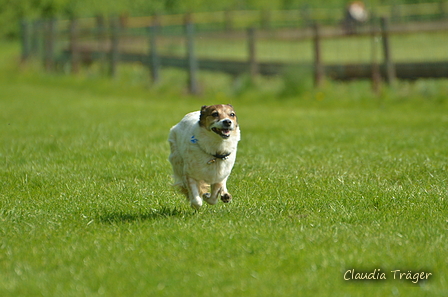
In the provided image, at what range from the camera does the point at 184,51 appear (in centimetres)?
2580

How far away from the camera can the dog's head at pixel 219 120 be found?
6613mm

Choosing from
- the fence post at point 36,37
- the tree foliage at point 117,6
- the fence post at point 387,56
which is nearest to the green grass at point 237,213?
the fence post at point 387,56

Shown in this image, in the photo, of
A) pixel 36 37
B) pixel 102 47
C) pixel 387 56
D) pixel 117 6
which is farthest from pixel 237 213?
pixel 117 6

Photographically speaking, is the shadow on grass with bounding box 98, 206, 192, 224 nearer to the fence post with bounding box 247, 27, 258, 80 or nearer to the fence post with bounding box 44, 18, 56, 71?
the fence post with bounding box 247, 27, 258, 80

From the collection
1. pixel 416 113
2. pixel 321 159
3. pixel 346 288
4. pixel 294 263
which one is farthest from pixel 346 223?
pixel 416 113

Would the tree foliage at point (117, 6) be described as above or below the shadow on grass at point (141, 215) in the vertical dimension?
below

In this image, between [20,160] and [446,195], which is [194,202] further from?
[20,160]

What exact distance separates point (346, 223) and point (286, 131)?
682 centimetres

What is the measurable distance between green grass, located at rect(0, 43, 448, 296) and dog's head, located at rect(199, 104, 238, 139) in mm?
908

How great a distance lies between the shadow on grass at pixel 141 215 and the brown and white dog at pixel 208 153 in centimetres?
22

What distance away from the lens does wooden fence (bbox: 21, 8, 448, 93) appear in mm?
19945

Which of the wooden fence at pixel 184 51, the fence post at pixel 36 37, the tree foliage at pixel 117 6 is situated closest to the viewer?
the wooden fence at pixel 184 51

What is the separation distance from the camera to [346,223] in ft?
21.7

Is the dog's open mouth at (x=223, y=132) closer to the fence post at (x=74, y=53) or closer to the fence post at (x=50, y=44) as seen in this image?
the fence post at (x=74, y=53)
